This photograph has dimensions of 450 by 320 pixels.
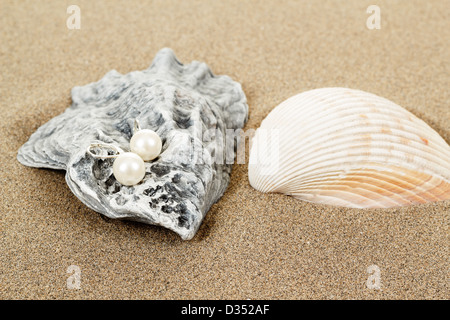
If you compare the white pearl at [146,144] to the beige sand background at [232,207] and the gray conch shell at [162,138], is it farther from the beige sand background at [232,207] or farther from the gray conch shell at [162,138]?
the beige sand background at [232,207]

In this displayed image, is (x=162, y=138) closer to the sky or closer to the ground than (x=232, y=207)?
closer to the sky

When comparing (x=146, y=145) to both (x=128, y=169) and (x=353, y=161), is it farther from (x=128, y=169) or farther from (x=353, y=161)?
(x=353, y=161)

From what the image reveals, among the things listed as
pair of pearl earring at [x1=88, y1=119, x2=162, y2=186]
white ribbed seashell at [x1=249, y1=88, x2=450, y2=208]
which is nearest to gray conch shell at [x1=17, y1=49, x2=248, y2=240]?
pair of pearl earring at [x1=88, y1=119, x2=162, y2=186]

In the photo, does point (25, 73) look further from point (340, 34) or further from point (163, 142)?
point (340, 34)

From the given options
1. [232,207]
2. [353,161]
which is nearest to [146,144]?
[232,207]

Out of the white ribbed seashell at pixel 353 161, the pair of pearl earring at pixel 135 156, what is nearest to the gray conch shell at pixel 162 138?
the pair of pearl earring at pixel 135 156

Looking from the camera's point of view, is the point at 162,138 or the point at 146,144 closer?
the point at 146,144

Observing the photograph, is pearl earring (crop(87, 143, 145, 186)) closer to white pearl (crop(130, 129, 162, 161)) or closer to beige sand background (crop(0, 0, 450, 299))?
white pearl (crop(130, 129, 162, 161))

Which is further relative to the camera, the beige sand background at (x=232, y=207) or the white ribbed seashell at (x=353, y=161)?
the white ribbed seashell at (x=353, y=161)
